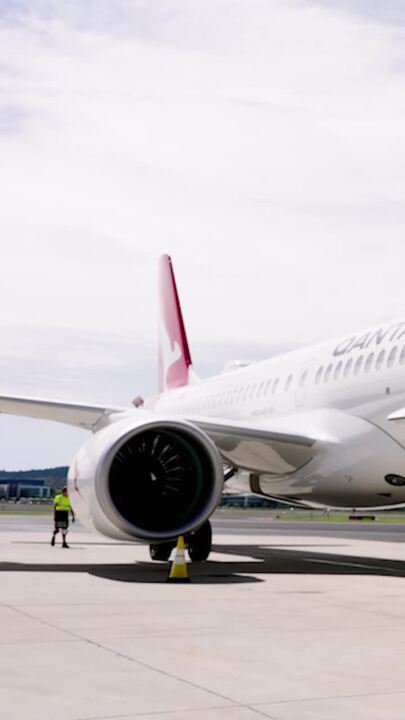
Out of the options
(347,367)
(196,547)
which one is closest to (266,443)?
(347,367)

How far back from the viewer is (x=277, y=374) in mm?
17812

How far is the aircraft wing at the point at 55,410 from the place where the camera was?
18.0m

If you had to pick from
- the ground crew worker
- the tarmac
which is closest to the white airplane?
the tarmac

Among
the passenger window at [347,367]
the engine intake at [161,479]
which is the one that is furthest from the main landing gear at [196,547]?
the passenger window at [347,367]

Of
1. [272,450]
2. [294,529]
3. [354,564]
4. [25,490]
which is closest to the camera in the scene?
[272,450]

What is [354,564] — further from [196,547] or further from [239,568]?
[196,547]

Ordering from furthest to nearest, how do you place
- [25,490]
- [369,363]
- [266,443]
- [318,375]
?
1. [25,490]
2. [318,375]
3. [266,443]
4. [369,363]

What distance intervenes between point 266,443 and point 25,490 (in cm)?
15082

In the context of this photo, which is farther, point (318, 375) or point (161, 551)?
point (161, 551)

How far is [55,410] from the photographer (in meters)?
18.7

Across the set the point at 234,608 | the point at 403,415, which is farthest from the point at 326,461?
the point at 234,608

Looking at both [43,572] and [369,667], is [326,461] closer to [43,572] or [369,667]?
[43,572]

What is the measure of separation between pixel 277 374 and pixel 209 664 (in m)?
11.0

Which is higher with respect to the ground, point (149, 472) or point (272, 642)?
point (149, 472)
